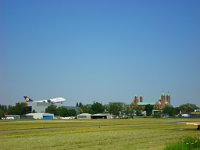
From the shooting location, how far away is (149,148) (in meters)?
28.4

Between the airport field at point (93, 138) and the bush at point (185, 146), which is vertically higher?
the bush at point (185, 146)

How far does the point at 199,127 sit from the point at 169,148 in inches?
1499

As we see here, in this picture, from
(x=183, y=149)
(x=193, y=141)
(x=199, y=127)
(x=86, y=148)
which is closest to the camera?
(x=183, y=149)

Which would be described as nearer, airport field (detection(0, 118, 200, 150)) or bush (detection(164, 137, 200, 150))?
bush (detection(164, 137, 200, 150))

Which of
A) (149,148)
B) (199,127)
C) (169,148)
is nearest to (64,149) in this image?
(149,148)

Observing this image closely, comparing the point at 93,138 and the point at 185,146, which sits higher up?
the point at 185,146

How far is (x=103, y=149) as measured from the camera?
2769cm

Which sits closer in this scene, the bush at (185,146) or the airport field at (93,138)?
the bush at (185,146)

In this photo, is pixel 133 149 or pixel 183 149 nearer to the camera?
pixel 183 149

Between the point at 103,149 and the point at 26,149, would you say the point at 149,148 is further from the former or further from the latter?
the point at 26,149

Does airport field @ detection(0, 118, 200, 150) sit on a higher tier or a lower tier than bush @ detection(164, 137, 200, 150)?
lower

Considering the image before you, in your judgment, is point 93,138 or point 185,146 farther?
point 93,138

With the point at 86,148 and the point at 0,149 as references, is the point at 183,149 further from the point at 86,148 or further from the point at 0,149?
the point at 0,149

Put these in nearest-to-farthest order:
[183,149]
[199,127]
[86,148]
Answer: [183,149], [86,148], [199,127]
